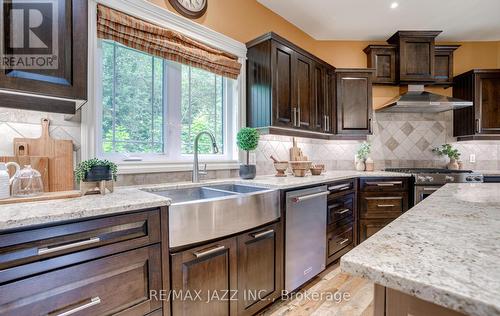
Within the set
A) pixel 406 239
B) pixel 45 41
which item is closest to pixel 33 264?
pixel 45 41

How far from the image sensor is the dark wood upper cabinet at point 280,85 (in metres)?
2.19

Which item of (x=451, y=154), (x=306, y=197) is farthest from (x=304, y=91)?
(x=451, y=154)

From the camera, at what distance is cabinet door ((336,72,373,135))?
3.09 m

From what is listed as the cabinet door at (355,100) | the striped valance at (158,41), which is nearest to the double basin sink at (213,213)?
the striped valance at (158,41)

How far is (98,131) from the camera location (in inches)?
61.6

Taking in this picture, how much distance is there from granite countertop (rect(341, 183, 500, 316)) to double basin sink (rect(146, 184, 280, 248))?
0.88 metres

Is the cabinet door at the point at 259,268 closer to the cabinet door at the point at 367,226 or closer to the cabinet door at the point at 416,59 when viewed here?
the cabinet door at the point at 367,226

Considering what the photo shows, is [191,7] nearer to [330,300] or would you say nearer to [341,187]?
[341,187]

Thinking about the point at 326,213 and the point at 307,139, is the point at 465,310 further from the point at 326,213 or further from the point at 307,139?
the point at 307,139

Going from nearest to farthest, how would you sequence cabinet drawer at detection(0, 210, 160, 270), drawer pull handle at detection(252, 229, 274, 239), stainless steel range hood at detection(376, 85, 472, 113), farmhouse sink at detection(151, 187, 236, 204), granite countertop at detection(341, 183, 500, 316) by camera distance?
granite countertop at detection(341, 183, 500, 316) → cabinet drawer at detection(0, 210, 160, 270) → drawer pull handle at detection(252, 229, 274, 239) → farmhouse sink at detection(151, 187, 236, 204) → stainless steel range hood at detection(376, 85, 472, 113)

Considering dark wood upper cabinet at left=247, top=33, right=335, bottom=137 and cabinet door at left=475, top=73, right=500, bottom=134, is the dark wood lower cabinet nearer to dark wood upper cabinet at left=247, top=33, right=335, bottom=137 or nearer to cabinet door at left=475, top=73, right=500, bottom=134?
dark wood upper cabinet at left=247, top=33, right=335, bottom=137

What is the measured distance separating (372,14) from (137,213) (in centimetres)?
321

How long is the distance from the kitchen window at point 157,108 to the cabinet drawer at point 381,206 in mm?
1602

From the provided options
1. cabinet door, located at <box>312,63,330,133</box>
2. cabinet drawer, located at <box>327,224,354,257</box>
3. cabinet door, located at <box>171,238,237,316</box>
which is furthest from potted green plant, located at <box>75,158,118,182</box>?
cabinet door, located at <box>312,63,330,133</box>
